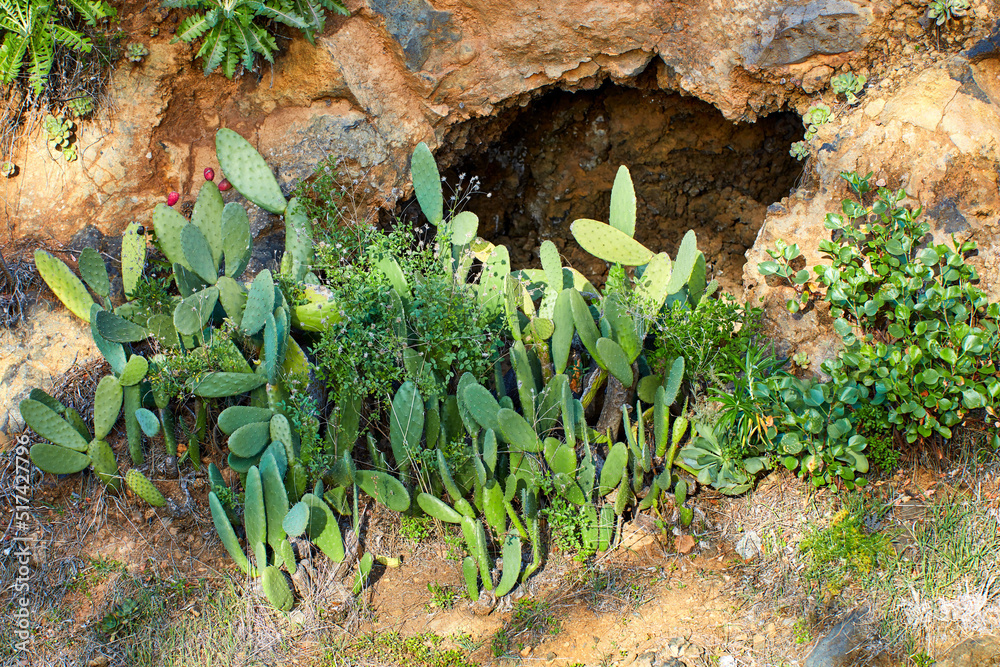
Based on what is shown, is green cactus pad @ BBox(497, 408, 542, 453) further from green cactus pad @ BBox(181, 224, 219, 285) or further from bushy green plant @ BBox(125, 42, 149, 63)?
bushy green plant @ BBox(125, 42, 149, 63)

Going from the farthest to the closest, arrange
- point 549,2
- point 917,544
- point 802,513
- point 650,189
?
point 650,189, point 549,2, point 802,513, point 917,544

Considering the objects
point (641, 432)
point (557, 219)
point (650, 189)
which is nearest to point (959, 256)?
point (641, 432)

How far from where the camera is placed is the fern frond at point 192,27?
3676 mm

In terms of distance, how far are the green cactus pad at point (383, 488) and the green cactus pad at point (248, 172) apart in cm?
151

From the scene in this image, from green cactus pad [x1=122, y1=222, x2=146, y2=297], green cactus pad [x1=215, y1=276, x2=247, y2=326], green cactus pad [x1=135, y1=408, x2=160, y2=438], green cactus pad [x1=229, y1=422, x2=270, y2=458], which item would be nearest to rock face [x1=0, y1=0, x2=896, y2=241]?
green cactus pad [x1=122, y1=222, x2=146, y2=297]

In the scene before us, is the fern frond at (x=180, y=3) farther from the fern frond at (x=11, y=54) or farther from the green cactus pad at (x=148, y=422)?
the green cactus pad at (x=148, y=422)

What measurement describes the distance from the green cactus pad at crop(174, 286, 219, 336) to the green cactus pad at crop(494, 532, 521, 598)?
5.44 feet

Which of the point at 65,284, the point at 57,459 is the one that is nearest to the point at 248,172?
the point at 65,284

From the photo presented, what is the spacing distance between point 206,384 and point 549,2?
2.57 m

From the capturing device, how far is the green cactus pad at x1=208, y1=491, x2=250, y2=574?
2.99m

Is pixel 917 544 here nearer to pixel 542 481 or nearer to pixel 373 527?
pixel 542 481

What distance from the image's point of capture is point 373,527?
3258 millimetres

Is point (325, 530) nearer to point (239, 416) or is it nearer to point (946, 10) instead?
point (239, 416)

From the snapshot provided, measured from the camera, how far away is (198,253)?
3363mm
